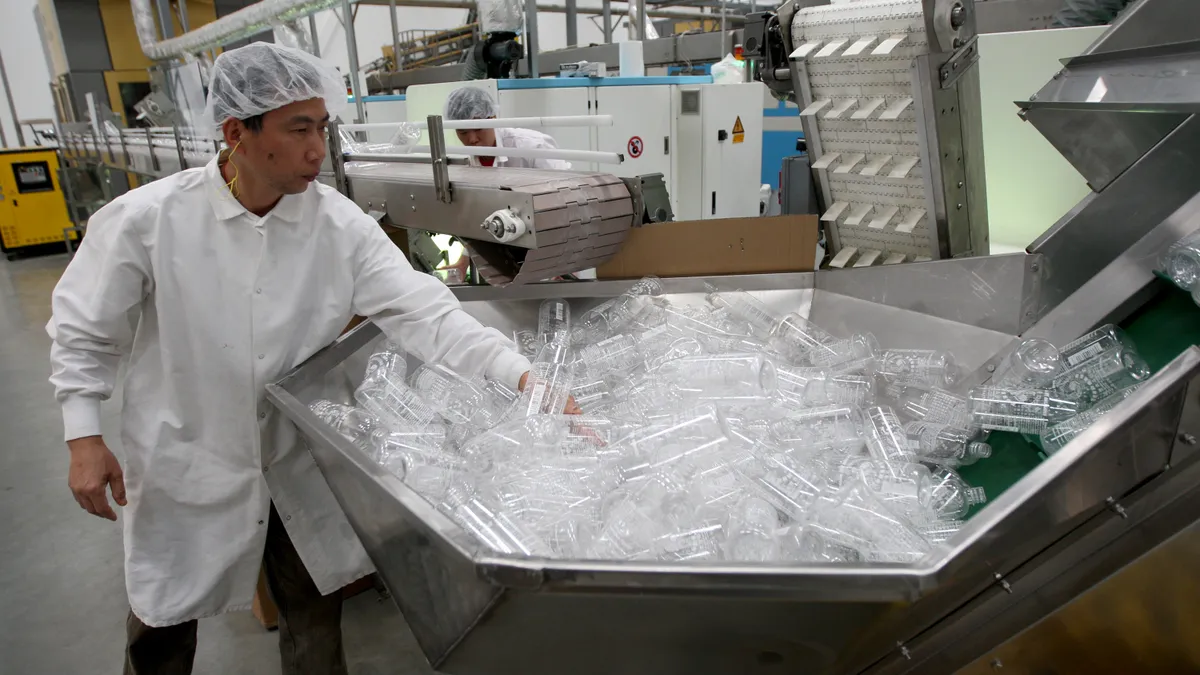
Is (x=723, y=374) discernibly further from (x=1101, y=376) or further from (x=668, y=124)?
(x=668, y=124)

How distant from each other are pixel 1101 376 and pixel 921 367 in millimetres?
366

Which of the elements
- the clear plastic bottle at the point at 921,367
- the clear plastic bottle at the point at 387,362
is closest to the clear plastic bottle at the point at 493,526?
the clear plastic bottle at the point at 387,362

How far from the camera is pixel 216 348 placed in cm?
145

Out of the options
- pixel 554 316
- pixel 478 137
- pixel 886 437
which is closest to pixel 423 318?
pixel 554 316

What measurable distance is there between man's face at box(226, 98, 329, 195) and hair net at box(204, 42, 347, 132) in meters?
0.03

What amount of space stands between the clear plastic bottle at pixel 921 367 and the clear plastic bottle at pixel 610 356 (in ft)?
1.90

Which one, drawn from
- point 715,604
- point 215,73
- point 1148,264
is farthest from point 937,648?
point 215,73

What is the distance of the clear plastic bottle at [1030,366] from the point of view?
4.28 ft

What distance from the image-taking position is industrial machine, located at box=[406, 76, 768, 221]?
142 inches

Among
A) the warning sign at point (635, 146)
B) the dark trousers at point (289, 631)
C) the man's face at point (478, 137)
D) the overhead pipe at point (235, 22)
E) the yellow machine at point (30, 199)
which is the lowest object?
the dark trousers at point (289, 631)

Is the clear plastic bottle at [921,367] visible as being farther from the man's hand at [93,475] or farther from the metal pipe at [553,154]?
the man's hand at [93,475]

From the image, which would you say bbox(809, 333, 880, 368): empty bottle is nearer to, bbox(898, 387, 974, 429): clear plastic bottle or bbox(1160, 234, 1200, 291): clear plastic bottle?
bbox(898, 387, 974, 429): clear plastic bottle

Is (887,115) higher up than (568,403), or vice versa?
(887,115)

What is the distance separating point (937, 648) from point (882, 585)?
1.18 feet
